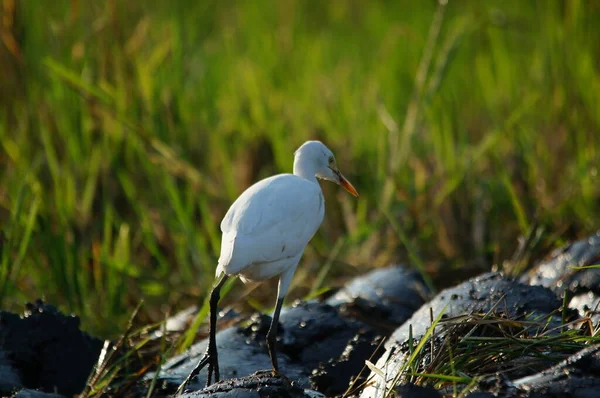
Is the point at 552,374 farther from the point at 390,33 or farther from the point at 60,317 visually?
the point at 390,33

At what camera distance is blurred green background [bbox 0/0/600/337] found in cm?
386

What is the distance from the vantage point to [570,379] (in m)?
1.81

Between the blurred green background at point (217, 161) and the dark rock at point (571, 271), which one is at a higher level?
the blurred green background at point (217, 161)

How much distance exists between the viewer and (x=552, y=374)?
1854 millimetres

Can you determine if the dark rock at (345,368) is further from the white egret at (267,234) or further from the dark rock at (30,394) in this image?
the dark rock at (30,394)

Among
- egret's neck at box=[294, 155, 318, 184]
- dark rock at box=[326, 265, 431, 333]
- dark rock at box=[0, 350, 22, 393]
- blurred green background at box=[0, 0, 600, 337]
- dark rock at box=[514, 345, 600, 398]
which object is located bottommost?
dark rock at box=[514, 345, 600, 398]

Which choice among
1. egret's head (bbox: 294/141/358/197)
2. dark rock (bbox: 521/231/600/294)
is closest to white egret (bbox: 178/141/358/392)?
egret's head (bbox: 294/141/358/197)

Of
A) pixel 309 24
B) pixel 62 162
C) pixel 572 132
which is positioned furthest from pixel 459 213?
pixel 309 24

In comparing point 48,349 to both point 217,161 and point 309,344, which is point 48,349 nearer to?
point 309,344

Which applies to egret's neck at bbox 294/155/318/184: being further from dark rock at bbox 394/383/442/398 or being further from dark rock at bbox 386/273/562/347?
dark rock at bbox 394/383/442/398

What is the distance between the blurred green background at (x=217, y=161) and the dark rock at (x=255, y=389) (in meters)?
1.41

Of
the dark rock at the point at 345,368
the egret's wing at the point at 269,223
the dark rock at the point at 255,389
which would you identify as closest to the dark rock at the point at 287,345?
the dark rock at the point at 345,368

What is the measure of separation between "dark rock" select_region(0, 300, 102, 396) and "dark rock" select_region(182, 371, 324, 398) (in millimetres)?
596

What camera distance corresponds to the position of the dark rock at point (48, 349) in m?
2.51
